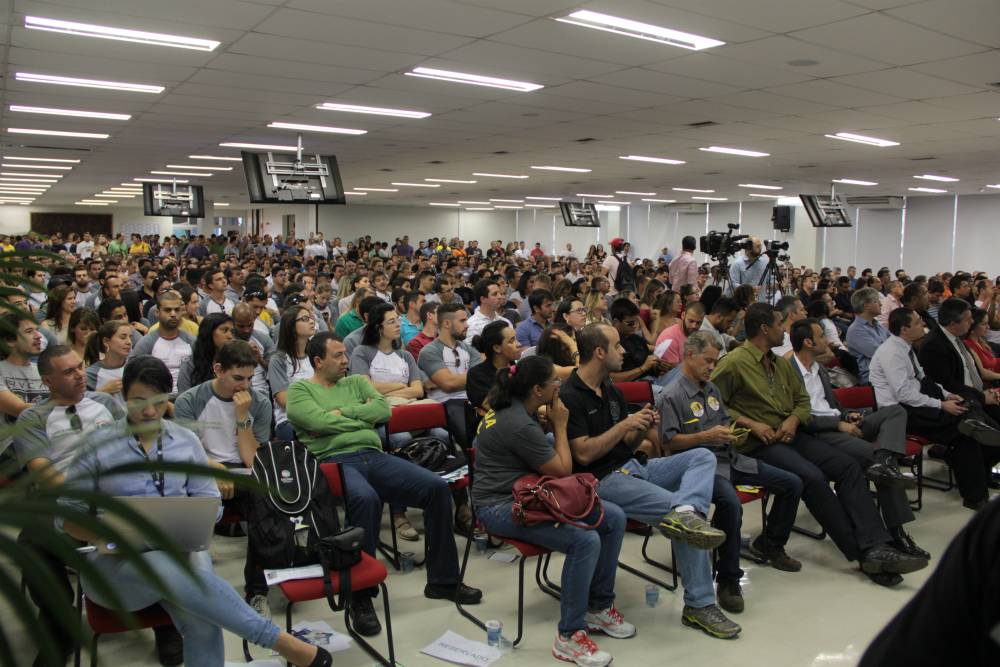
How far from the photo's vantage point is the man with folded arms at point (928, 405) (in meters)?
4.77

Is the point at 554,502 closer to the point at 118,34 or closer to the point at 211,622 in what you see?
the point at 211,622

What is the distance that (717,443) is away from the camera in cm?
368

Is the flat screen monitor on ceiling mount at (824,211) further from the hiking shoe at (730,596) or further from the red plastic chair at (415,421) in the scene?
the hiking shoe at (730,596)

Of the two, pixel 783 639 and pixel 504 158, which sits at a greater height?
pixel 504 158

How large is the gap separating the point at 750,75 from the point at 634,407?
298 cm

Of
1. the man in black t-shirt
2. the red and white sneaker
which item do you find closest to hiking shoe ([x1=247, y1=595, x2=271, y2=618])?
the red and white sneaker

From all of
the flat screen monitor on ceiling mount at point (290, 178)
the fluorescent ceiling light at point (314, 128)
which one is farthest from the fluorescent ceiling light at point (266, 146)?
the fluorescent ceiling light at point (314, 128)

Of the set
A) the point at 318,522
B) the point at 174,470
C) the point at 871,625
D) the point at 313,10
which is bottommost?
the point at 871,625

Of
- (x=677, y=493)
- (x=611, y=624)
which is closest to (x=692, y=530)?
(x=677, y=493)

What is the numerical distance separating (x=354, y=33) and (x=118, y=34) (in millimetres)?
1639

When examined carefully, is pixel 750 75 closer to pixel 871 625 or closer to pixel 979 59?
pixel 979 59

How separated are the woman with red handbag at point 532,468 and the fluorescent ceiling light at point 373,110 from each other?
16.4 feet

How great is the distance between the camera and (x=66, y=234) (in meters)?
31.9

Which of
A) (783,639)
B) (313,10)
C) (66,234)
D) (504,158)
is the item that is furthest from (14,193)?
(783,639)
